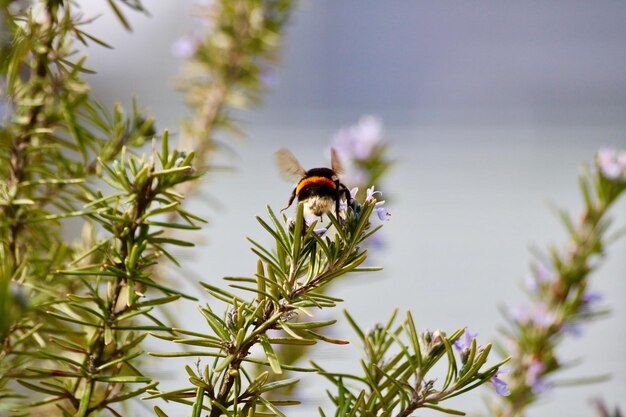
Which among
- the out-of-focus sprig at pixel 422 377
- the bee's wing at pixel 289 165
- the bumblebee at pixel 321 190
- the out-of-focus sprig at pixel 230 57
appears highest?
the out-of-focus sprig at pixel 230 57

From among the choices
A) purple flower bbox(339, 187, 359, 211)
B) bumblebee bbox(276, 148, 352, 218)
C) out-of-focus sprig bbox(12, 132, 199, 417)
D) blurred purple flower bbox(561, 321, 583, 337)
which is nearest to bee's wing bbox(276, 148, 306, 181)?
bumblebee bbox(276, 148, 352, 218)

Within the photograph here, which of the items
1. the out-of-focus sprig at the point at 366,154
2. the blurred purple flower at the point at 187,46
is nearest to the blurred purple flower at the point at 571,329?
the out-of-focus sprig at the point at 366,154

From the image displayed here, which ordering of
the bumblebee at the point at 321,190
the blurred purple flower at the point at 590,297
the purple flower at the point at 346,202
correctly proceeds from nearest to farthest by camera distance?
the purple flower at the point at 346,202 → the bumblebee at the point at 321,190 → the blurred purple flower at the point at 590,297

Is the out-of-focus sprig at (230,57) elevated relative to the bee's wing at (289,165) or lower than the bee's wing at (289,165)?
elevated

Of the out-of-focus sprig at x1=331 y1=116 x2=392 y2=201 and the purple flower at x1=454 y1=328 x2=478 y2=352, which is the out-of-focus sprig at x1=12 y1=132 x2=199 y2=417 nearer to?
the purple flower at x1=454 y1=328 x2=478 y2=352

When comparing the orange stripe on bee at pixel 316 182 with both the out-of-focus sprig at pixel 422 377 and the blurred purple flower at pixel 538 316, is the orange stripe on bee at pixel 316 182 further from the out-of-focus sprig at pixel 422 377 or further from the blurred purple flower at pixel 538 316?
the blurred purple flower at pixel 538 316

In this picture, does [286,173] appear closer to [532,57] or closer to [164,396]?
[164,396]

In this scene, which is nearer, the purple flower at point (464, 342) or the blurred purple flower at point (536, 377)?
the purple flower at point (464, 342)
